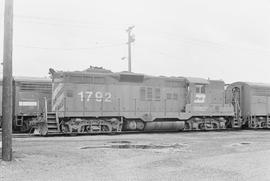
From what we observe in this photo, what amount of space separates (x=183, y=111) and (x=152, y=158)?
1306 cm

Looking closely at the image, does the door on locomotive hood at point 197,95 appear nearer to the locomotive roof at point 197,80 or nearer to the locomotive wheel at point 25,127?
the locomotive roof at point 197,80

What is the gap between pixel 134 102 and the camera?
71.7 feet

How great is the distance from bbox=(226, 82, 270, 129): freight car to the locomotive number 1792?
1016 centimetres

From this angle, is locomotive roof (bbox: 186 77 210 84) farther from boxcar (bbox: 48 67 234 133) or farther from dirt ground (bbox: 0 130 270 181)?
dirt ground (bbox: 0 130 270 181)

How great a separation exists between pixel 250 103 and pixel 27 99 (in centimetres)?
1512

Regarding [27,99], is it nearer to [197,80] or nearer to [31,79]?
[31,79]

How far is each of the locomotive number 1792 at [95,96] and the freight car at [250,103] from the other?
10162mm

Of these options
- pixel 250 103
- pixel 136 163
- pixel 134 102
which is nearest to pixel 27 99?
pixel 134 102

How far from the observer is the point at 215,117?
24641 millimetres

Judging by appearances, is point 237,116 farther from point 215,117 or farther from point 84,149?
point 84,149

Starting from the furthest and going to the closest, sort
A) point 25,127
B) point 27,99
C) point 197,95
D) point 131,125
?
1. point 197,95
2. point 27,99
3. point 25,127
4. point 131,125

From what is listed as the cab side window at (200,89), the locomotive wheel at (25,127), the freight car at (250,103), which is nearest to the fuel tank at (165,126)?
the cab side window at (200,89)

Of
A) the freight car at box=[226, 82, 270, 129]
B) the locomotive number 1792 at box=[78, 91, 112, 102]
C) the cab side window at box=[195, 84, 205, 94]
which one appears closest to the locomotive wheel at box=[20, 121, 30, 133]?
the locomotive number 1792 at box=[78, 91, 112, 102]

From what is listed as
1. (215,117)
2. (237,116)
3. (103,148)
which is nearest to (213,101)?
(215,117)
